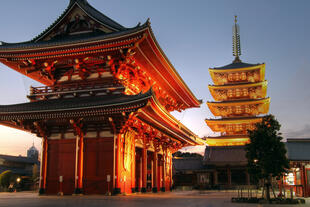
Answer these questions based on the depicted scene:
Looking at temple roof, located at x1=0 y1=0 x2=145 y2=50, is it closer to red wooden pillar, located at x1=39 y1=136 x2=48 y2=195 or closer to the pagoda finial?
A: red wooden pillar, located at x1=39 y1=136 x2=48 y2=195

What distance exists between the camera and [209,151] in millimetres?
58094

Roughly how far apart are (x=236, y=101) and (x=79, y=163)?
39751 millimetres

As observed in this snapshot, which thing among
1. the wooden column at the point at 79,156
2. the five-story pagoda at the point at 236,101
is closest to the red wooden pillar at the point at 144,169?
the wooden column at the point at 79,156

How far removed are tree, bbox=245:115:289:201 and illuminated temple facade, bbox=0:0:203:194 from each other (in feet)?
25.4

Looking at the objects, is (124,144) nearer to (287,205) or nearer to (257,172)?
(257,172)

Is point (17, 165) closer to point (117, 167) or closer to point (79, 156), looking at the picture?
point (79, 156)

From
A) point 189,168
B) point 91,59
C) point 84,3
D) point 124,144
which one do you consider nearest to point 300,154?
point 124,144

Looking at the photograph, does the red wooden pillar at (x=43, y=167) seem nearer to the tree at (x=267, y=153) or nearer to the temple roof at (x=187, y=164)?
the tree at (x=267, y=153)

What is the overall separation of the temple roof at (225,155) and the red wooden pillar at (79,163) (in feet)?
100

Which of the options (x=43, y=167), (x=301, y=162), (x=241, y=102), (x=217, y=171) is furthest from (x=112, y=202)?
(x=241, y=102)

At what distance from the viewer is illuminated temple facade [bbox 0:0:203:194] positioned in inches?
1001

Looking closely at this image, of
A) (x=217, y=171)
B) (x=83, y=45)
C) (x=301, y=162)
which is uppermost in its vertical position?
(x=83, y=45)

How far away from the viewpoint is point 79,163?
88.1 ft

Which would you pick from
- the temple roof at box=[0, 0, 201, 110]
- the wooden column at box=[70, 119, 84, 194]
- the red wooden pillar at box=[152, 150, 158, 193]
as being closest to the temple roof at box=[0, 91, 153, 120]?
the wooden column at box=[70, 119, 84, 194]
